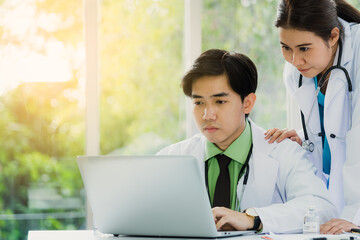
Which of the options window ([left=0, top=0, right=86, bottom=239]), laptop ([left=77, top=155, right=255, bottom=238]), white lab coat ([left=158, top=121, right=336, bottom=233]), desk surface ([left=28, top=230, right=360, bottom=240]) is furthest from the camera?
window ([left=0, top=0, right=86, bottom=239])

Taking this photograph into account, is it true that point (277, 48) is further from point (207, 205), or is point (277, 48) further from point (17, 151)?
point (207, 205)

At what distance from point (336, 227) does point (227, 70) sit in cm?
66

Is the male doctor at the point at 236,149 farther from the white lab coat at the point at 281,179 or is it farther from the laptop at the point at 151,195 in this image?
the laptop at the point at 151,195

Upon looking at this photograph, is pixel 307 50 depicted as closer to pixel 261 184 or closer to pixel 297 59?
pixel 297 59

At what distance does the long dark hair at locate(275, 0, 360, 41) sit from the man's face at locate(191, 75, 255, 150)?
30cm

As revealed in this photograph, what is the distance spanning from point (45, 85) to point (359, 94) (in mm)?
1605

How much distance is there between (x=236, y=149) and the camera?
6.40 ft

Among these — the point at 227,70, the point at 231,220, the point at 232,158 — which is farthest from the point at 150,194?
Answer: the point at 227,70

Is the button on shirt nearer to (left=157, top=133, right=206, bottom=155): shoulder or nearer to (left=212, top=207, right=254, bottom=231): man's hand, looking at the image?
(left=157, top=133, right=206, bottom=155): shoulder

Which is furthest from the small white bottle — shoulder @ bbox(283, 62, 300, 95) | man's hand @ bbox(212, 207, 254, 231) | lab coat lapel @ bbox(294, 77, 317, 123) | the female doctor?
shoulder @ bbox(283, 62, 300, 95)

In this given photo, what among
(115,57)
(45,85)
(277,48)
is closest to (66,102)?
(45,85)

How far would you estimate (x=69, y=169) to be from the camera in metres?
2.92

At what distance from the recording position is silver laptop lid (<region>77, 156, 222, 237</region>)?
1.37 m

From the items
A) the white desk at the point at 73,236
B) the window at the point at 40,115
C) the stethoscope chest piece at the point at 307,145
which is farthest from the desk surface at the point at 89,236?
the window at the point at 40,115
